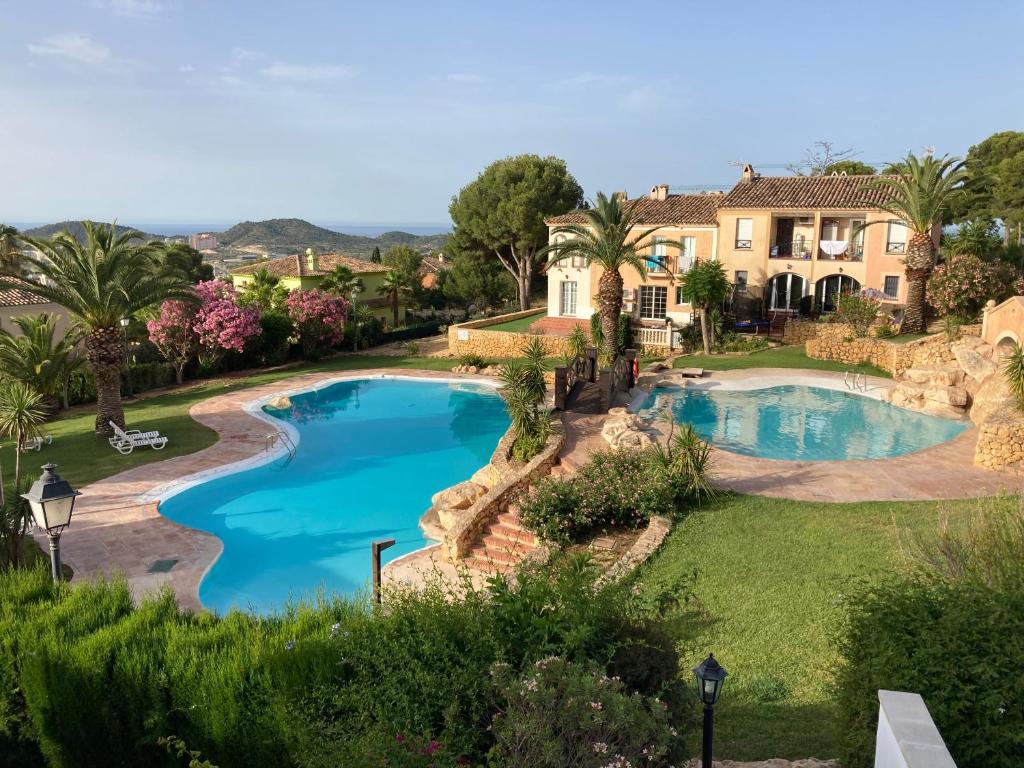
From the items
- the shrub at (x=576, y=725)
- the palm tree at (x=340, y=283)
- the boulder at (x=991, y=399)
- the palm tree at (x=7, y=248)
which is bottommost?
the boulder at (x=991, y=399)

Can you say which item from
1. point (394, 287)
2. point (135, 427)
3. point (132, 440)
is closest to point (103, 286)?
point (132, 440)

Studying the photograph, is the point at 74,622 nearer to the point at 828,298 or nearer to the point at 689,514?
the point at 689,514

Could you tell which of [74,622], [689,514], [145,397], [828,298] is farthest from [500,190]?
[74,622]

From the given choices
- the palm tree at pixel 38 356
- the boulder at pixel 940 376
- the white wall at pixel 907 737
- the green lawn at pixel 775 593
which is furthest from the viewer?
the palm tree at pixel 38 356

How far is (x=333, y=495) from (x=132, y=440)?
704 centimetres

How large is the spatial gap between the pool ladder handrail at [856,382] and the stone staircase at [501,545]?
16.4m

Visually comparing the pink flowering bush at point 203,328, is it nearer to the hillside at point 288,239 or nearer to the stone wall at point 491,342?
the stone wall at point 491,342

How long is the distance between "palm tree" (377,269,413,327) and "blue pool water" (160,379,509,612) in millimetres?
22400

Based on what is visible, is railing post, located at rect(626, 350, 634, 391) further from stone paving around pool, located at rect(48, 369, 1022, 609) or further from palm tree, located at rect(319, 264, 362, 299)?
palm tree, located at rect(319, 264, 362, 299)

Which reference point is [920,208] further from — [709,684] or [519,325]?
[709,684]

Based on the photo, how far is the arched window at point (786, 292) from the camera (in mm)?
37031

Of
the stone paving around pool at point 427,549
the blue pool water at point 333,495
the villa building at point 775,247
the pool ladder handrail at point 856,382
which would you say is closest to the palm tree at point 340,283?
the villa building at point 775,247

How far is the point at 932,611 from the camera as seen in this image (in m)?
6.06

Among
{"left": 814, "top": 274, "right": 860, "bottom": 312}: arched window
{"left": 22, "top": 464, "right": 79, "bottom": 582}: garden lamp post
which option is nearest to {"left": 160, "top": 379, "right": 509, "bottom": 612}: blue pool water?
{"left": 22, "top": 464, "right": 79, "bottom": 582}: garden lamp post
